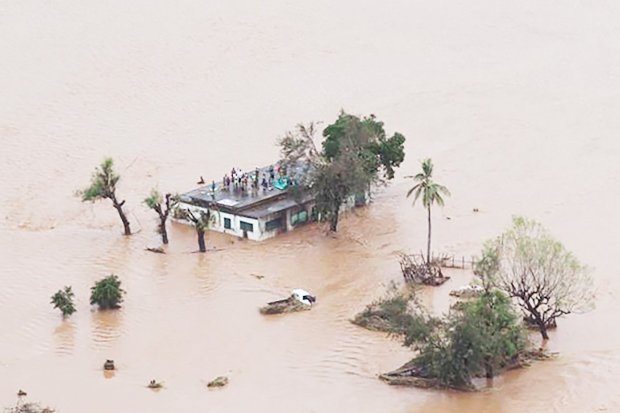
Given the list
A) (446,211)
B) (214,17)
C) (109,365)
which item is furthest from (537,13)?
(109,365)

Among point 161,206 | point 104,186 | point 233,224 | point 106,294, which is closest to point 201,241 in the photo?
point 233,224

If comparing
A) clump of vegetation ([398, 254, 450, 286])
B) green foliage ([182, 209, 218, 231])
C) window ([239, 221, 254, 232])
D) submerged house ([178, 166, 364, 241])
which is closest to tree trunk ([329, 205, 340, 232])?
submerged house ([178, 166, 364, 241])

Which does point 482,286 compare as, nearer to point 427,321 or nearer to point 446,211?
point 427,321

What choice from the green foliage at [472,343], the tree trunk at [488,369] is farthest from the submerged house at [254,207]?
the tree trunk at [488,369]

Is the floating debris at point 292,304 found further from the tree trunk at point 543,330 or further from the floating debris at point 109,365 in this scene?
the tree trunk at point 543,330

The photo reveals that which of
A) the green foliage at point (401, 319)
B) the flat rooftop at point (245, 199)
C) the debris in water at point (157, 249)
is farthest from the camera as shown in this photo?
the flat rooftop at point (245, 199)

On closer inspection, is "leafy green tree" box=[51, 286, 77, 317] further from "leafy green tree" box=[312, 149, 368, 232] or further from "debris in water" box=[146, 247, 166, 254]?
"leafy green tree" box=[312, 149, 368, 232]
